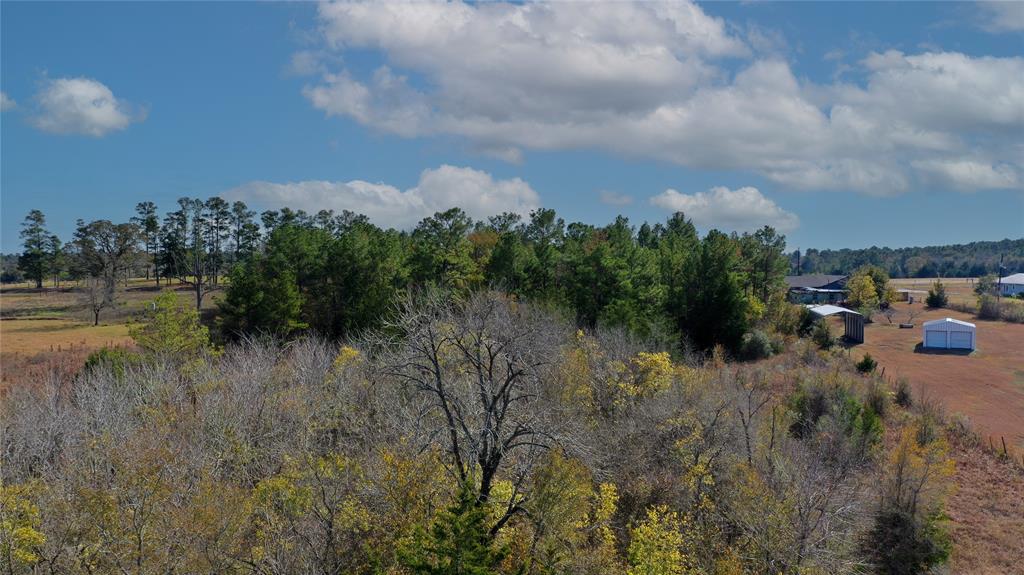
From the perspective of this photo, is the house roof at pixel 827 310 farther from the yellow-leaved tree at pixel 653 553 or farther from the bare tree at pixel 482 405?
the yellow-leaved tree at pixel 653 553

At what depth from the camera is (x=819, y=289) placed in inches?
4240

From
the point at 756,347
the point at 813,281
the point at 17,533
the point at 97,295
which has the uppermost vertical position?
the point at 813,281

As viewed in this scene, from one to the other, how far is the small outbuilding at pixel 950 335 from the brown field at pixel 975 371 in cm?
139

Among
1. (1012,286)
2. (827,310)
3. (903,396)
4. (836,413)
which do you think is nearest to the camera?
(836,413)

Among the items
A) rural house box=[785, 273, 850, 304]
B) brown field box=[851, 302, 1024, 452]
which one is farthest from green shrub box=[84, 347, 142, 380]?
rural house box=[785, 273, 850, 304]

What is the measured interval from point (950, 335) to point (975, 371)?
10014 millimetres

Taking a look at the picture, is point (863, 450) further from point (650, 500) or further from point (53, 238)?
point (53, 238)

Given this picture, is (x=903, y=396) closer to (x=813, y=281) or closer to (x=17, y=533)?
(x=17, y=533)

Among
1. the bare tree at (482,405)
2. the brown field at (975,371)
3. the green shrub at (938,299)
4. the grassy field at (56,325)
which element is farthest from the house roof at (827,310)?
the grassy field at (56,325)

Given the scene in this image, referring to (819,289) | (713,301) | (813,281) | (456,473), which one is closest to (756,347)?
(713,301)

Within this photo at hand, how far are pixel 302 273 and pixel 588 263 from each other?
23507 millimetres

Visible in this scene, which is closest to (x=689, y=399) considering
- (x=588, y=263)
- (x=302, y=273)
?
(x=588, y=263)

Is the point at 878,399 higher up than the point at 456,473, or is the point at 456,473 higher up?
the point at 456,473

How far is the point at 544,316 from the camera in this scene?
132ft
